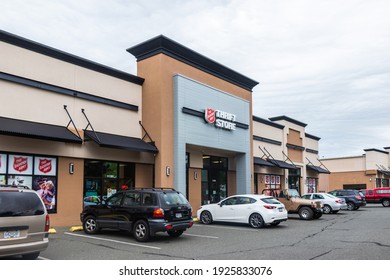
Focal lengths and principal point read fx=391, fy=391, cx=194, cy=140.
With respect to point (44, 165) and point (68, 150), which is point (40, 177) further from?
point (68, 150)

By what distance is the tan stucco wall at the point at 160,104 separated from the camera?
67.8ft

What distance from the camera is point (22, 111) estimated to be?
627 inches

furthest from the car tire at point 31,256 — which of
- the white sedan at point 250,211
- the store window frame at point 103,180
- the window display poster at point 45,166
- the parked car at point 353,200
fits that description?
the parked car at point 353,200

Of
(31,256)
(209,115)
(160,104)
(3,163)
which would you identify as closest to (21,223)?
(31,256)

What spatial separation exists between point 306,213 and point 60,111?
13912mm

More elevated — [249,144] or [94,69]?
[94,69]

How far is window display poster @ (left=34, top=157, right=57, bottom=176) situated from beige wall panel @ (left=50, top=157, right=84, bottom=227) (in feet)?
0.89

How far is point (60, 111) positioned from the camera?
17500 millimetres

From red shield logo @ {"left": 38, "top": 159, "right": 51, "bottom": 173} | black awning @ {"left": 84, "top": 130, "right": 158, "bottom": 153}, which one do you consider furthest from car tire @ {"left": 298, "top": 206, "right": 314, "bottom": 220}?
red shield logo @ {"left": 38, "top": 159, "right": 51, "bottom": 173}

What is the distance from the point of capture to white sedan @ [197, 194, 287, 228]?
55.7 feet

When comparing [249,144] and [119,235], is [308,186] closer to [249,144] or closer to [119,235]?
[249,144]

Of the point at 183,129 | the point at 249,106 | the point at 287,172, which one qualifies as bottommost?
the point at 287,172
